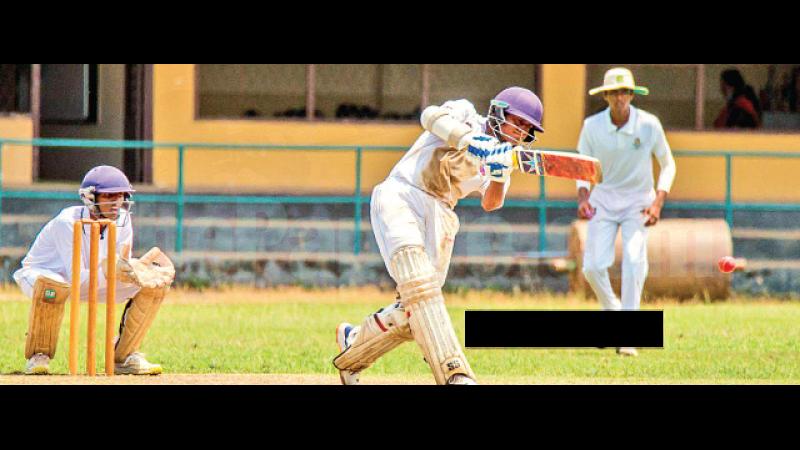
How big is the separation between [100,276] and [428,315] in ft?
8.61

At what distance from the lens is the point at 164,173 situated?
800 inches

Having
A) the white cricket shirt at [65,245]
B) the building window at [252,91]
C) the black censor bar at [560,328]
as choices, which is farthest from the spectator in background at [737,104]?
the white cricket shirt at [65,245]

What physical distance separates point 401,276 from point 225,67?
1126cm

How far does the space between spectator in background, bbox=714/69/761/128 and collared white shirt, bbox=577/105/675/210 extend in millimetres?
7699

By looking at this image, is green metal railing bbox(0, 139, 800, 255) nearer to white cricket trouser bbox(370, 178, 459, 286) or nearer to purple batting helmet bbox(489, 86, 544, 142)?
white cricket trouser bbox(370, 178, 459, 286)

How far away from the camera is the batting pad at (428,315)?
979cm

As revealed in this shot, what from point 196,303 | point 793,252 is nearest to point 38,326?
point 196,303

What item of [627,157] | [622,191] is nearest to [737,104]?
[627,157]

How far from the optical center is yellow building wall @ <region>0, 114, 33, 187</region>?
20.2 m

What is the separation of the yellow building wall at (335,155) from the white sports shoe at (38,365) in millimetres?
8886

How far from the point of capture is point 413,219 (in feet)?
32.9

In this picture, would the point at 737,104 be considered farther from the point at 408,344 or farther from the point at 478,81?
the point at 408,344

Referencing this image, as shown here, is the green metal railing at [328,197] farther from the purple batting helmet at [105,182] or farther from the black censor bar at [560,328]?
the purple batting helmet at [105,182]

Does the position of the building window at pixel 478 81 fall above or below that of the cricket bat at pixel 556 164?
above
